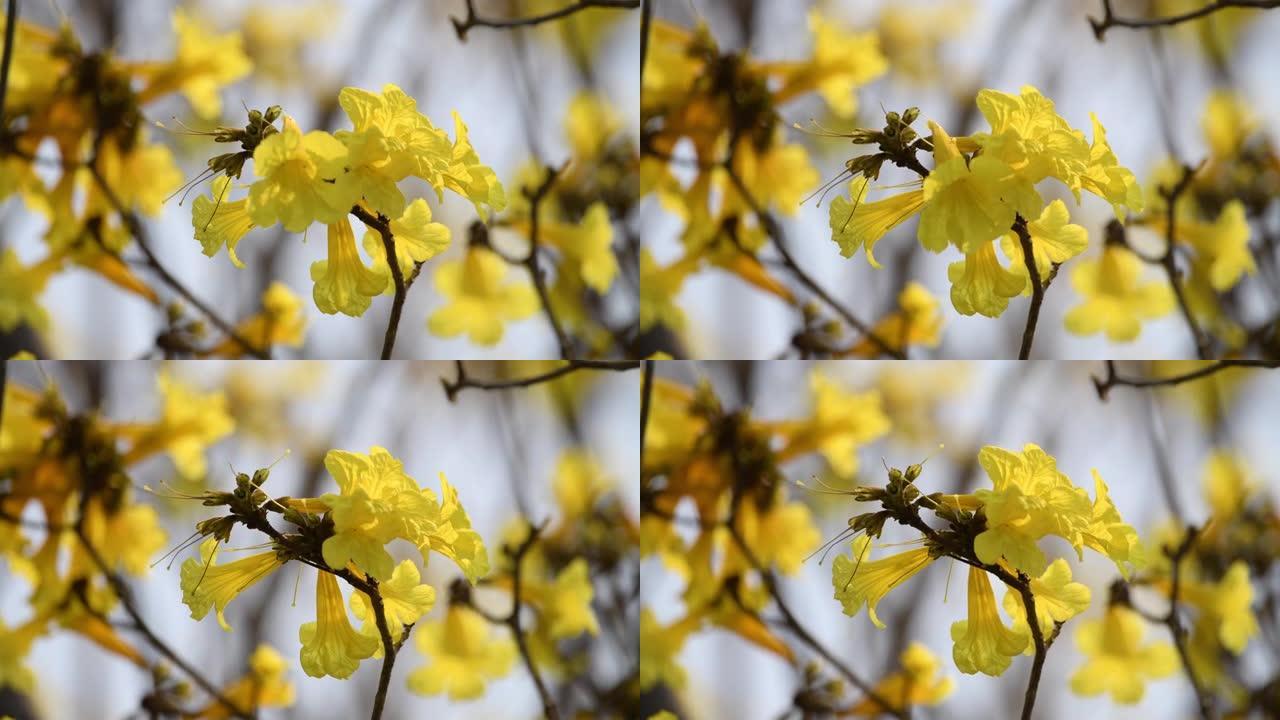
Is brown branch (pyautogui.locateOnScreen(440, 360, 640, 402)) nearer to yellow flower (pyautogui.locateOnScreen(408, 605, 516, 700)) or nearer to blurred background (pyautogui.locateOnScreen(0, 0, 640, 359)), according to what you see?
blurred background (pyautogui.locateOnScreen(0, 0, 640, 359))

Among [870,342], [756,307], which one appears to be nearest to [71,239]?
[756,307]

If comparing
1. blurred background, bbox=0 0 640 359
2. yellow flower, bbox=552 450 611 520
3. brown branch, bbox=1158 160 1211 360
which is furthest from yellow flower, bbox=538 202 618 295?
brown branch, bbox=1158 160 1211 360

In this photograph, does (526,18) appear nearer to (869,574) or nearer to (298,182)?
(298,182)

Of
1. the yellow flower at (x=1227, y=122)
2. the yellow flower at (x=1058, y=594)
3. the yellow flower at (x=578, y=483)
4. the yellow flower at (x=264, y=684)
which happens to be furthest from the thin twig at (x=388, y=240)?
the yellow flower at (x=1227, y=122)

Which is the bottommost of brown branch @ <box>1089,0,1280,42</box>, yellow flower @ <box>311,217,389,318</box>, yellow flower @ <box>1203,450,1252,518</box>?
yellow flower @ <box>1203,450,1252,518</box>

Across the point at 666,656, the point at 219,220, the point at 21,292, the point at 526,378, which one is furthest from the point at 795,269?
the point at 21,292

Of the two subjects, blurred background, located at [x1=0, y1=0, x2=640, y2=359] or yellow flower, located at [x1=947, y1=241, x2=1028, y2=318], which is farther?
blurred background, located at [x1=0, y1=0, x2=640, y2=359]

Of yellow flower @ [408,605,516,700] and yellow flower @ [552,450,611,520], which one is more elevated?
yellow flower @ [552,450,611,520]
